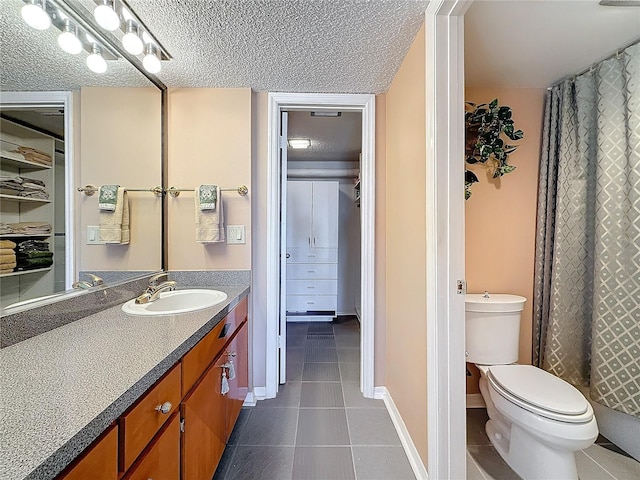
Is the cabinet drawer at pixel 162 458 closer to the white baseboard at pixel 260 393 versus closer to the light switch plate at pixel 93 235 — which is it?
the light switch plate at pixel 93 235

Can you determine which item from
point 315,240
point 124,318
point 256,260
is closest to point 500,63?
point 256,260

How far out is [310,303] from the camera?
3.73 metres

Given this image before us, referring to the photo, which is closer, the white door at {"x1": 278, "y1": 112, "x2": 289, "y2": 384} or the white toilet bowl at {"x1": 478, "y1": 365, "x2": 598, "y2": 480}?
the white toilet bowl at {"x1": 478, "y1": 365, "x2": 598, "y2": 480}

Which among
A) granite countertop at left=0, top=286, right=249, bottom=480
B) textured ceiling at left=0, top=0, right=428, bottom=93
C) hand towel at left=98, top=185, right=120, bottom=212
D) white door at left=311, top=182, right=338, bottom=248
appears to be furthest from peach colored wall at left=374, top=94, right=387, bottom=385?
white door at left=311, top=182, right=338, bottom=248

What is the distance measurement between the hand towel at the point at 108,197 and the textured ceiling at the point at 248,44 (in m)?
0.45

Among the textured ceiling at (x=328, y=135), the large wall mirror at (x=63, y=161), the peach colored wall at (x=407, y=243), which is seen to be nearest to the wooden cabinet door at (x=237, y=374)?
the large wall mirror at (x=63, y=161)

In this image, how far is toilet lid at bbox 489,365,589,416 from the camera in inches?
47.0

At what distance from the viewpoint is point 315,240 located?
3.72m

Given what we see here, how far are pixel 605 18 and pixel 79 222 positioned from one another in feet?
8.51

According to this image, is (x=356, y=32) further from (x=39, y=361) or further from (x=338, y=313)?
(x=338, y=313)

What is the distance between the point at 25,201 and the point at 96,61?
0.79 m

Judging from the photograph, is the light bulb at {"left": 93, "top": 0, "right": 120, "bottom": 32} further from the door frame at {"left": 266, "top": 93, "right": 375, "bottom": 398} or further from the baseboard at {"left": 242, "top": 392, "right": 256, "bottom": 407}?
the baseboard at {"left": 242, "top": 392, "right": 256, "bottom": 407}

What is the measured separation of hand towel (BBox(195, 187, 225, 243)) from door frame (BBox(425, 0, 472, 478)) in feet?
4.26

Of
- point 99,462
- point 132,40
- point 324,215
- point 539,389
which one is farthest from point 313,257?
point 99,462
